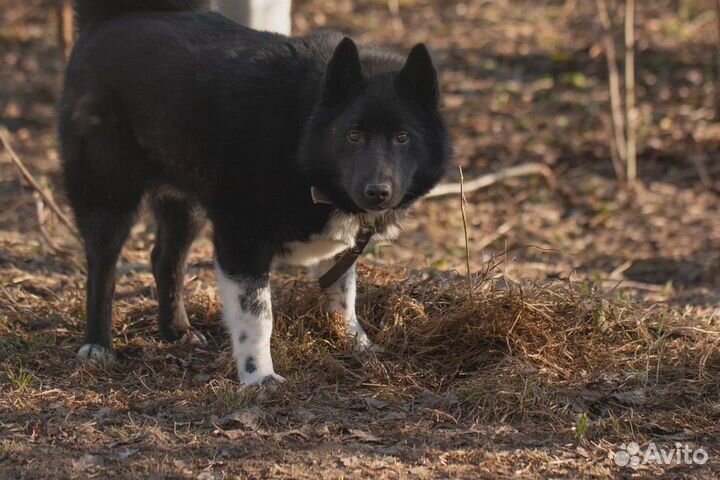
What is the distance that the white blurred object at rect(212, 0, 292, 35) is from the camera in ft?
20.4

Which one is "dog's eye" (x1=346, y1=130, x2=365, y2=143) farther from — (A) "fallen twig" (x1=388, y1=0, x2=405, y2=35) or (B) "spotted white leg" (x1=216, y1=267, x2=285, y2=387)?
(A) "fallen twig" (x1=388, y1=0, x2=405, y2=35)

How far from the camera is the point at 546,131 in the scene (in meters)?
11.2

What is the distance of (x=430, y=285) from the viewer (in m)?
5.75

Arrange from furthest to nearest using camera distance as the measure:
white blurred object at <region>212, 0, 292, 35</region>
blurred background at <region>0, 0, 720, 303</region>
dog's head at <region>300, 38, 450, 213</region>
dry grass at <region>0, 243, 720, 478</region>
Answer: blurred background at <region>0, 0, 720, 303</region>
white blurred object at <region>212, 0, 292, 35</region>
dog's head at <region>300, 38, 450, 213</region>
dry grass at <region>0, 243, 720, 478</region>

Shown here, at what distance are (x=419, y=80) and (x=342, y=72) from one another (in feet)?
1.20

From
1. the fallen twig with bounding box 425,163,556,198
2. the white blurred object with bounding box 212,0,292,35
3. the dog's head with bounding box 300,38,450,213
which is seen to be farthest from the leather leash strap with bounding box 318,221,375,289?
the fallen twig with bounding box 425,163,556,198

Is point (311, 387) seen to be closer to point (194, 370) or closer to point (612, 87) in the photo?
point (194, 370)

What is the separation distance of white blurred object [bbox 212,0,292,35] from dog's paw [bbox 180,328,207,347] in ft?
6.24

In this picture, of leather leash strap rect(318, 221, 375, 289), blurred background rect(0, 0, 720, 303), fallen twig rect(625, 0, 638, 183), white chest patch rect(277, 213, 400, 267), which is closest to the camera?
white chest patch rect(277, 213, 400, 267)

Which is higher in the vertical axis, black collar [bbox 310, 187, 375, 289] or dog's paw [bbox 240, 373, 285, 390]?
black collar [bbox 310, 187, 375, 289]

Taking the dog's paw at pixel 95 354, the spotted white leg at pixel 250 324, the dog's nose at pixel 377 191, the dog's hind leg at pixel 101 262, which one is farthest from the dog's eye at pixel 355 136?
the dog's paw at pixel 95 354

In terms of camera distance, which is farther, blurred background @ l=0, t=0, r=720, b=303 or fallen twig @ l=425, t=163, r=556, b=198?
fallen twig @ l=425, t=163, r=556, b=198

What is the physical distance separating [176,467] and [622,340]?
247 centimetres

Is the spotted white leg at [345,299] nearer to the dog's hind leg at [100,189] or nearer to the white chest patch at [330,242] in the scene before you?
the white chest patch at [330,242]
